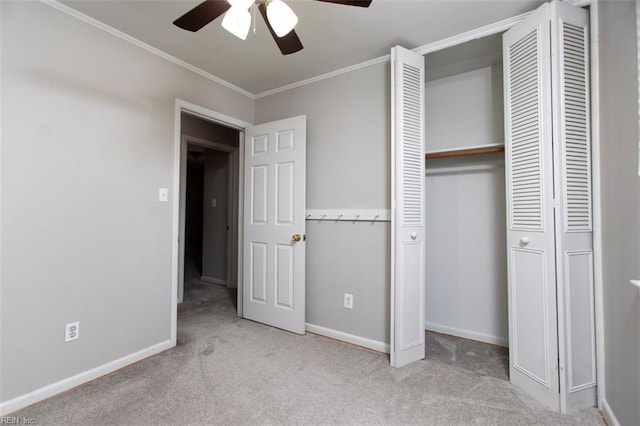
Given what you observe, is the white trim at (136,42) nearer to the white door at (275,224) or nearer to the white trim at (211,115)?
the white trim at (211,115)

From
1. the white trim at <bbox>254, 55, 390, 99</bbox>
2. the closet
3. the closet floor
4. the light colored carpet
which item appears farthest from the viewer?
the white trim at <bbox>254, 55, 390, 99</bbox>

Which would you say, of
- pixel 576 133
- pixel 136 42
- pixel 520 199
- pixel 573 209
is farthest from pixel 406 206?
pixel 136 42

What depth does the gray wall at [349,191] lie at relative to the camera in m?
2.41

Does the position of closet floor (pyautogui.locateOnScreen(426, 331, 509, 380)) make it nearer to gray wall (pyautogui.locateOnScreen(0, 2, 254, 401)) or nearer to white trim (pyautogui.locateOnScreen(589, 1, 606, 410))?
white trim (pyautogui.locateOnScreen(589, 1, 606, 410))

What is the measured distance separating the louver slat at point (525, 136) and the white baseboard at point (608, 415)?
1.00m

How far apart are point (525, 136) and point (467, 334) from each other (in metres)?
1.77


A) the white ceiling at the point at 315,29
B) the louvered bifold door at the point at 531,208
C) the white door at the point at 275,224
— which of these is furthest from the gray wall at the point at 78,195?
the louvered bifold door at the point at 531,208

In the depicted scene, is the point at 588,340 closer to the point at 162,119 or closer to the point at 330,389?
the point at 330,389

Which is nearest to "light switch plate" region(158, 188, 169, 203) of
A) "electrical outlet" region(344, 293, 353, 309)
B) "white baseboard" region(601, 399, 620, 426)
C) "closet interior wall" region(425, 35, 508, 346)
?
"electrical outlet" region(344, 293, 353, 309)

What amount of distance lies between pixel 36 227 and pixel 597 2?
351 centimetres

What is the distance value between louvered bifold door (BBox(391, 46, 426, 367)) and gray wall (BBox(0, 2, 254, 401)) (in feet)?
5.91

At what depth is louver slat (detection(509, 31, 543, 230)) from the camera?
5.74 feet

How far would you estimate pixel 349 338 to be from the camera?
2.52 m

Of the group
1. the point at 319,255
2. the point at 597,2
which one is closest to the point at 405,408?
the point at 319,255
